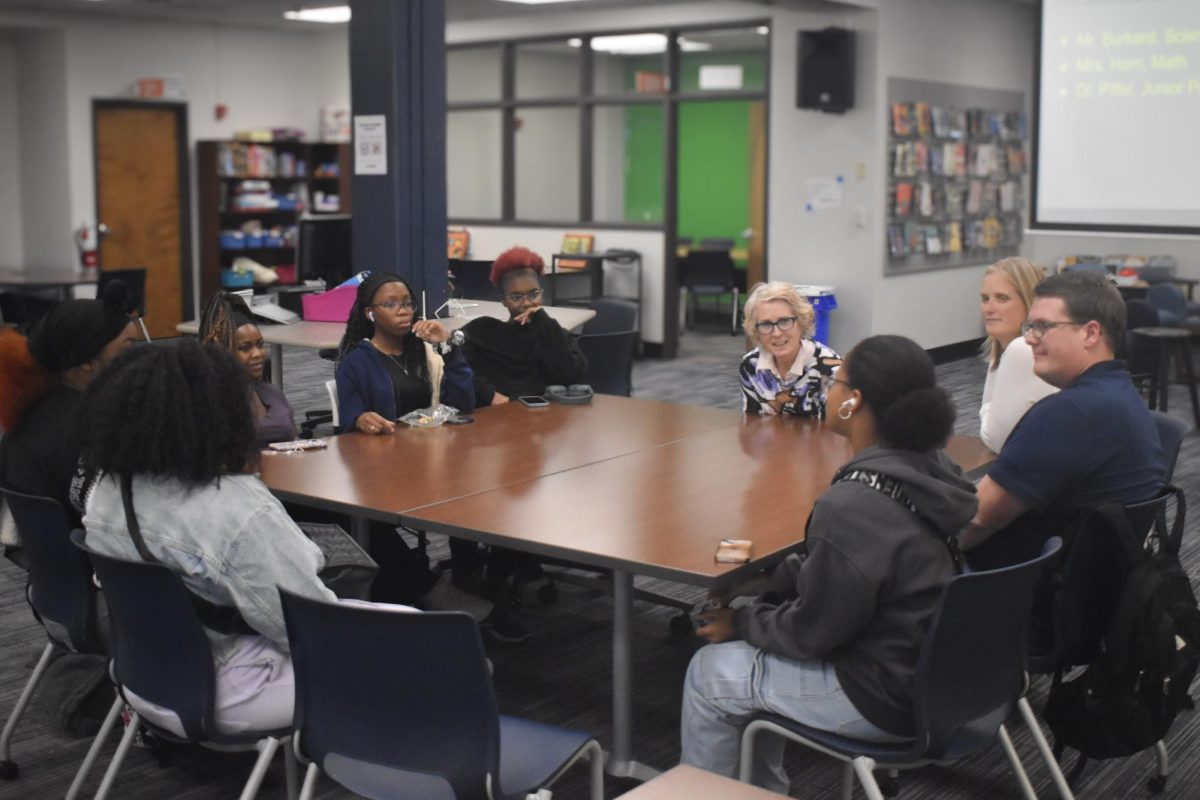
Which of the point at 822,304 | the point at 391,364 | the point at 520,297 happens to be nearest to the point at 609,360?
the point at 520,297

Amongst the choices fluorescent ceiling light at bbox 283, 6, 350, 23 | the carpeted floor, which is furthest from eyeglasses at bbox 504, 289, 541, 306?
fluorescent ceiling light at bbox 283, 6, 350, 23

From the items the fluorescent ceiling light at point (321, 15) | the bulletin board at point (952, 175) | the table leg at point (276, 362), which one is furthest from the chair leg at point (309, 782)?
the fluorescent ceiling light at point (321, 15)

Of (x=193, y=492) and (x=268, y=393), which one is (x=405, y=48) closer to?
(x=268, y=393)

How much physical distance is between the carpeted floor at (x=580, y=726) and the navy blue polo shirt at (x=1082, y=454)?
179 millimetres

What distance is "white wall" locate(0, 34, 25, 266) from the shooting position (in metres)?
10.9

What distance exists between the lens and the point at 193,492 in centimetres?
241

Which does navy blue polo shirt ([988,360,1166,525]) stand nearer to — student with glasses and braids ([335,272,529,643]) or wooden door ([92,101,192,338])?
student with glasses and braids ([335,272,529,643])

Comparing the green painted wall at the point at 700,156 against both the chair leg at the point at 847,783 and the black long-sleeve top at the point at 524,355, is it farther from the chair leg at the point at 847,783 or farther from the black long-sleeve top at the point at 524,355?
the chair leg at the point at 847,783

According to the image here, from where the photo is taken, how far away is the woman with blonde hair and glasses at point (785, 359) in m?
4.21

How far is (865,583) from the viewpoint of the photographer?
7.47 ft

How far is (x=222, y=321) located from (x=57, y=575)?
1275 millimetres

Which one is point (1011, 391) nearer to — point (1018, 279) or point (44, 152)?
point (1018, 279)

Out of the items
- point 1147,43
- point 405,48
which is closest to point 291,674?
point 405,48

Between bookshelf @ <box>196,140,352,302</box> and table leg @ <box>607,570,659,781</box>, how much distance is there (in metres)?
9.19
